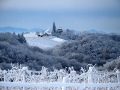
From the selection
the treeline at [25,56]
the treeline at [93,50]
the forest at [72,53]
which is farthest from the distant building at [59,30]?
the treeline at [25,56]

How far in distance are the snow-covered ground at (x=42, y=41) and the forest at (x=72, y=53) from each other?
92mm

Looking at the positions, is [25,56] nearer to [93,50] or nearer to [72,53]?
[72,53]

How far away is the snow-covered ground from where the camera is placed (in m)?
4.45

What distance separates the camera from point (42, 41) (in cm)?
450

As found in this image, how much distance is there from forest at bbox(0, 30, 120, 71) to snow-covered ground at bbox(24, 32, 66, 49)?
92 millimetres

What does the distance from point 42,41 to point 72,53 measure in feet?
2.24

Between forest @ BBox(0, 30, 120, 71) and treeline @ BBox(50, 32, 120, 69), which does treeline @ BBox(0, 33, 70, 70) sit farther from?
treeline @ BBox(50, 32, 120, 69)

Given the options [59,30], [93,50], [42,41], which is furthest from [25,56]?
[93,50]

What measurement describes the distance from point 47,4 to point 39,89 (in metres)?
1.89

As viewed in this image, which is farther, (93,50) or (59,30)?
(59,30)

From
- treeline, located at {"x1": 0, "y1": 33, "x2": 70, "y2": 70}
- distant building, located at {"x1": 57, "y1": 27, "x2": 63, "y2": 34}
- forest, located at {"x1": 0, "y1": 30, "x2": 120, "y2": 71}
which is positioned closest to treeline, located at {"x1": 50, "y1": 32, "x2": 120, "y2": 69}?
forest, located at {"x1": 0, "y1": 30, "x2": 120, "y2": 71}

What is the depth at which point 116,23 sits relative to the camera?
14.0 feet

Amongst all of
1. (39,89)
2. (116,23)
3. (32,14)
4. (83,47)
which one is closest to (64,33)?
(83,47)

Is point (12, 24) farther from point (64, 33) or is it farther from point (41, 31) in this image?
point (64, 33)
